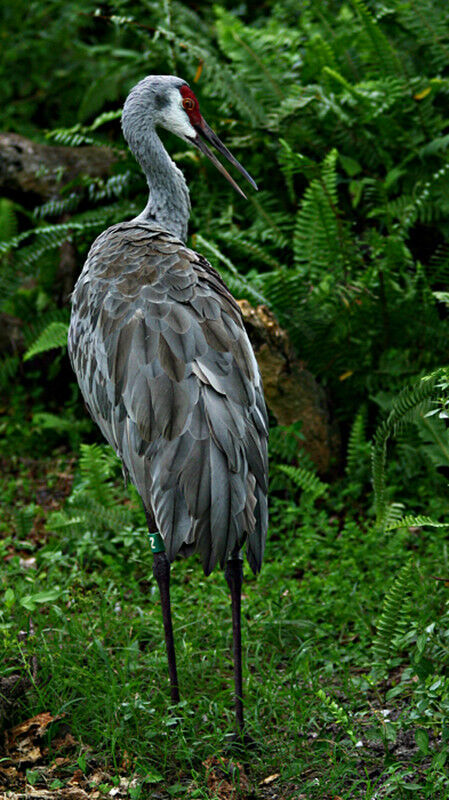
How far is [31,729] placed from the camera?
4.08 meters

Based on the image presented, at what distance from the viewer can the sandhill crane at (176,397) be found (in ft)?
12.7

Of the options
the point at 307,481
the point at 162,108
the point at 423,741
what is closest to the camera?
the point at 423,741

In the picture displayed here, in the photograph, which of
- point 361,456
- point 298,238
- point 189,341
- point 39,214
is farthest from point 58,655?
point 39,214

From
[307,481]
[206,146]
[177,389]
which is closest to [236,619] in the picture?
[177,389]

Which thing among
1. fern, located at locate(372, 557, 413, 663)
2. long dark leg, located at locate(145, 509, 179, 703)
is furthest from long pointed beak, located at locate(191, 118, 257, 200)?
fern, located at locate(372, 557, 413, 663)

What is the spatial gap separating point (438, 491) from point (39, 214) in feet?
14.5

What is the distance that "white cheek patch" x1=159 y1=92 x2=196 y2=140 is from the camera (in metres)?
5.23

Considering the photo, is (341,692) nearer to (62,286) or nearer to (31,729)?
(31,729)

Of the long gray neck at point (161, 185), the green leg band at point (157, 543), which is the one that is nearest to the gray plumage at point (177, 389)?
the green leg band at point (157, 543)

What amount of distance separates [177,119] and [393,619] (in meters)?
3.06

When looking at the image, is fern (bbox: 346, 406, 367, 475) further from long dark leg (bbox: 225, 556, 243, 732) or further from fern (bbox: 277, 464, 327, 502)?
long dark leg (bbox: 225, 556, 243, 732)

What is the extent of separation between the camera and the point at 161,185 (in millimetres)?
5160

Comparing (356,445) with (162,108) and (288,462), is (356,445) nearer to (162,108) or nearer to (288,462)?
(288,462)

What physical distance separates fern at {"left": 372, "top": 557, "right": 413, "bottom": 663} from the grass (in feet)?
0.08
